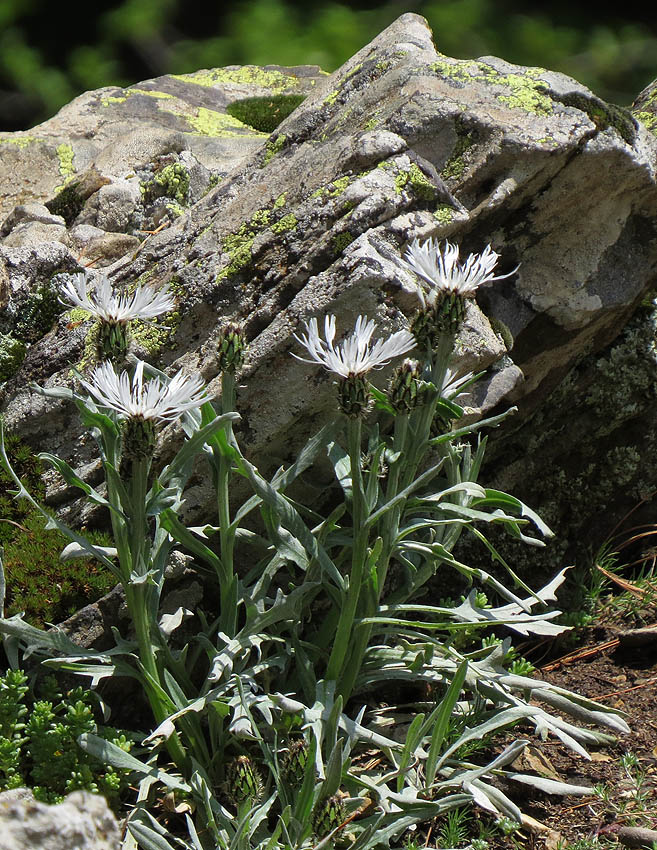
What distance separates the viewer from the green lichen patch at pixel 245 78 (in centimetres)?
561

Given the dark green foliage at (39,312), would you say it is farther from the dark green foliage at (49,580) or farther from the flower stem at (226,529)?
the flower stem at (226,529)

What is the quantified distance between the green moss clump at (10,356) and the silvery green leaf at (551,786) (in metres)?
1.99

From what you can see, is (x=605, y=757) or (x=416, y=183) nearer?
(x=605, y=757)

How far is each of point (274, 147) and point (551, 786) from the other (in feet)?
6.98

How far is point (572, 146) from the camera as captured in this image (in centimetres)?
263

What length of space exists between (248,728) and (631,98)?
4.35 m

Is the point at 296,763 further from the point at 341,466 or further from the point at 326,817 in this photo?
the point at 341,466

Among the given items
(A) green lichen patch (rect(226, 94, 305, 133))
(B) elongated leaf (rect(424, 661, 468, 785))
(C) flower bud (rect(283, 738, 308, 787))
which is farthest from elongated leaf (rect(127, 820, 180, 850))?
(A) green lichen patch (rect(226, 94, 305, 133))

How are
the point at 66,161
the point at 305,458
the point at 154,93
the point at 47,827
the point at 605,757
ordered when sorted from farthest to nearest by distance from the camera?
the point at 154,93 < the point at 66,161 < the point at 605,757 < the point at 305,458 < the point at 47,827

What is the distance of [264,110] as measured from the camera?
5.25 metres

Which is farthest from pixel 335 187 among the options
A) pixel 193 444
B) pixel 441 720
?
pixel 441 720

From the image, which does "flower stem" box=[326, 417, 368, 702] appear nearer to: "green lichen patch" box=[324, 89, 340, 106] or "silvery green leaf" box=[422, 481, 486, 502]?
"silvery green leaf" box=[422, 481, 486, 502]

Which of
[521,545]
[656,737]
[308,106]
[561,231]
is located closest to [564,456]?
[521,545]

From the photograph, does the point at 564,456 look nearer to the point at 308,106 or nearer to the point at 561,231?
the point at 561,231
